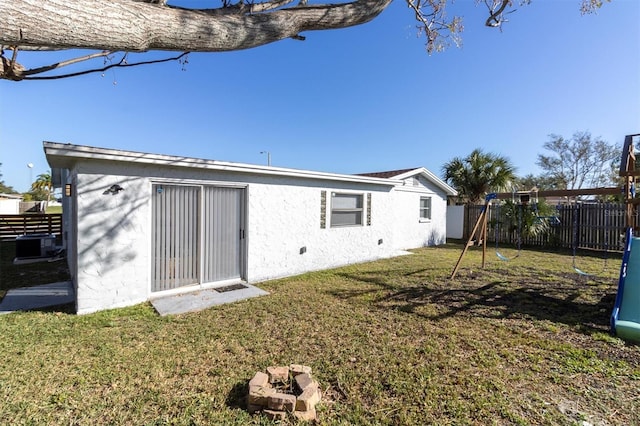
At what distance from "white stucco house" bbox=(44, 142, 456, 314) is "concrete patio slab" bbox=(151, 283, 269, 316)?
9.9 inches

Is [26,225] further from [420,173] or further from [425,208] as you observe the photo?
[425,208]

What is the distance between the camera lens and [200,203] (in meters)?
5.83

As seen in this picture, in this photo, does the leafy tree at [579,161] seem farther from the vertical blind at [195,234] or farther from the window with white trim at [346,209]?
the vertical blind at [195,234]

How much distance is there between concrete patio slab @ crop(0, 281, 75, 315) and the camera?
16.0 ft

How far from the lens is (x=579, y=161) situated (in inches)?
1052

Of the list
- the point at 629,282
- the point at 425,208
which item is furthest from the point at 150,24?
the point at 425,208

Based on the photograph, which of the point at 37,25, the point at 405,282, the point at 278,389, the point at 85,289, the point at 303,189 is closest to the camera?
the point at 37,25

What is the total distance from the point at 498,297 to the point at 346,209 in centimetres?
457

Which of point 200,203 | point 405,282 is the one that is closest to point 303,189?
point 200,203

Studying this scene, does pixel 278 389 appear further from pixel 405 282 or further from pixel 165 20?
pixel 405 282

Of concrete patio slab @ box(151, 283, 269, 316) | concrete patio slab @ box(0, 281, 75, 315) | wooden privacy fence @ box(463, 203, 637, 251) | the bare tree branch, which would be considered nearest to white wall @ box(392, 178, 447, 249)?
wooden privacy fence @ box(463, 203, 637, 251)

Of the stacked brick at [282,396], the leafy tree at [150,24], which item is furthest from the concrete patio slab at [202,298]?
the leafy tree at [150,24]

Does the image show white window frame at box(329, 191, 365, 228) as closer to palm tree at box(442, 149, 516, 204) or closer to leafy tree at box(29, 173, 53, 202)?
palm tree at box(442, 149, 516, 204)

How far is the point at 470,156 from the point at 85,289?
641 inches
